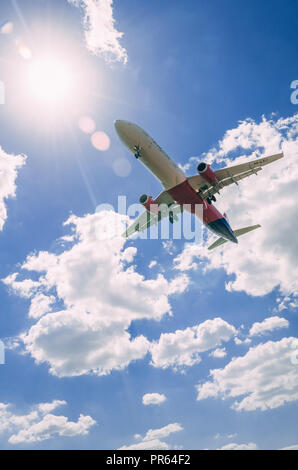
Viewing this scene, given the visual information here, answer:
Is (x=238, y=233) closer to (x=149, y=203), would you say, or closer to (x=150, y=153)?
(x=149, y=203)

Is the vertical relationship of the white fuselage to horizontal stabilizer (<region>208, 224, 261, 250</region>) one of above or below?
above

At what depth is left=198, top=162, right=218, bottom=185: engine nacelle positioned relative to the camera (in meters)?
37.3

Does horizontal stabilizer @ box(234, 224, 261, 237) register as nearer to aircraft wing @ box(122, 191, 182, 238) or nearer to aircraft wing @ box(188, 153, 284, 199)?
aircraft wing @ box(188, 153, 284, 199)

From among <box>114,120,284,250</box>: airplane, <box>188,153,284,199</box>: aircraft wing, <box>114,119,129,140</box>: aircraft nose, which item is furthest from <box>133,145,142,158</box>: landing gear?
<box>188,153,284,199</box>: aircraft wing

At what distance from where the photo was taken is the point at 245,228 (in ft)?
156

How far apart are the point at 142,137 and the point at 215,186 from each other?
12864mm

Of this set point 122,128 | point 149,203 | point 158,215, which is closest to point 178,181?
point 149,203

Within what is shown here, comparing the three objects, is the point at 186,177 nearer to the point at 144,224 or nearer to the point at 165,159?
the point at 165,159

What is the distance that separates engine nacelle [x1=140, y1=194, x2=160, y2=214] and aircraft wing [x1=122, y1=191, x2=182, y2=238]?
0.65 metres

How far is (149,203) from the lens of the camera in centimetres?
4169

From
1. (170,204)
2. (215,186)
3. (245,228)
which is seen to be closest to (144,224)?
(170,204)

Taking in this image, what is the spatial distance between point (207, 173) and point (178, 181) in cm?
427
